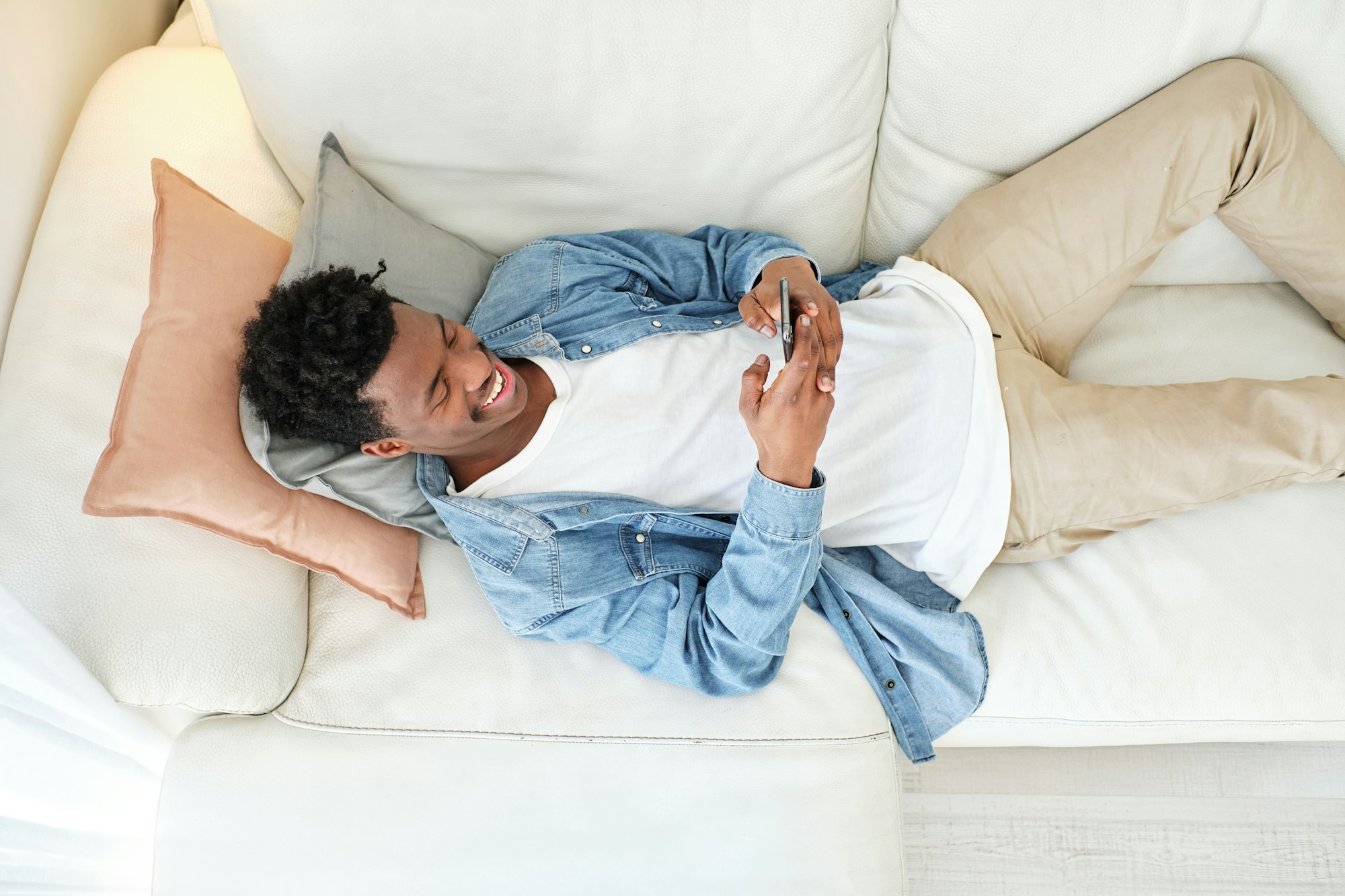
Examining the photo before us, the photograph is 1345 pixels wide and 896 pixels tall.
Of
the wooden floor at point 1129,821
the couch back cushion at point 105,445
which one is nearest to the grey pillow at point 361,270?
the couch back cushion at point 105,445

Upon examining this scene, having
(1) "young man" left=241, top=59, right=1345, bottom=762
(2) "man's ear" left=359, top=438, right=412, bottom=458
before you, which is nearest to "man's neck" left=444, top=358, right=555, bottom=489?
(1) "young man" left=241, top=59, right=1345, bottom=762

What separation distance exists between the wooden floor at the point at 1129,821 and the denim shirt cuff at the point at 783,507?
793 millimetres

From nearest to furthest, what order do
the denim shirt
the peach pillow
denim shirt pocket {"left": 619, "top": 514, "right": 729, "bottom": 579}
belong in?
the peach pillow, the denim shirt, denim shirt pocket {"left": 619, "top": 514, "right": 729, "bottom": 579}

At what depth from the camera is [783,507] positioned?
42.0 inches

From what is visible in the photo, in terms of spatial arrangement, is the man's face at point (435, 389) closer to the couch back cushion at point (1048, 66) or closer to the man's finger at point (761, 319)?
the man's finger at point (761, 319)

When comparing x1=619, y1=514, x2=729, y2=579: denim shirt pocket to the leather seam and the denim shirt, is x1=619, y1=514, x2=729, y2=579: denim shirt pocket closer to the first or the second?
the denim shirt

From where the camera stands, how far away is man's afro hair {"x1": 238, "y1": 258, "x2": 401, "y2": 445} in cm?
105

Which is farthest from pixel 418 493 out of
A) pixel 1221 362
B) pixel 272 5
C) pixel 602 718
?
pixel 1221 362

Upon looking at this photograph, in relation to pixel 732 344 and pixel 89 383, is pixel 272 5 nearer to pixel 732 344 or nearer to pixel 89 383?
pixel 89 383

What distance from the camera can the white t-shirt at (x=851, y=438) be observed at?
1276 millimetres

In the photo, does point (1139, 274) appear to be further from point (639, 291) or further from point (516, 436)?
point (516, 436)

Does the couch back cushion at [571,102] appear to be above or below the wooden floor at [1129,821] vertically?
above

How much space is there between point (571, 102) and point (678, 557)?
70cm

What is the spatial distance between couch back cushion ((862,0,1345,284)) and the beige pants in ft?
0.14
